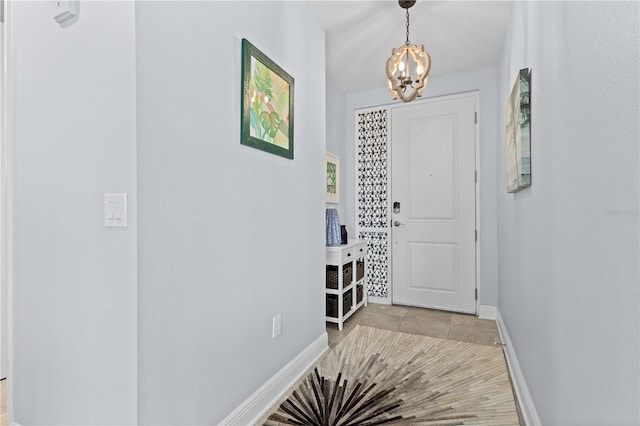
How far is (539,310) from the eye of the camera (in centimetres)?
152

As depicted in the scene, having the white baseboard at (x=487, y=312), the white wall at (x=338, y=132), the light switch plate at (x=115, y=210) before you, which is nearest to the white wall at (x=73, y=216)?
the light switch plate at (x=115, y=210)

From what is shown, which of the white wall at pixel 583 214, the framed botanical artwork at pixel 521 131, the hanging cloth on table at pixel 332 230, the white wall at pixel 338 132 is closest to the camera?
the white wall at pixel 583 214

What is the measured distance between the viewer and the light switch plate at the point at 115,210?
1.10 meters

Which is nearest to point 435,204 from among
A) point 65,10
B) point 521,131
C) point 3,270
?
point 521,131

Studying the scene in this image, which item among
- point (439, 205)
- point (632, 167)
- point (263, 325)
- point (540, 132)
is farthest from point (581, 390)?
point (439, 205)

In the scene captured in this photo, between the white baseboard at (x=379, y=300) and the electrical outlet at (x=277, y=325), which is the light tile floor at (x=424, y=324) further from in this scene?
the electrical outlet at (x=277, y=325)

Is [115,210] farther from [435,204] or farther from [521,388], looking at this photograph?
[435,204]

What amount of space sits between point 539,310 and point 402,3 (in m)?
1.97

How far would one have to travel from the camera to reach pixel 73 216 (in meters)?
1.23

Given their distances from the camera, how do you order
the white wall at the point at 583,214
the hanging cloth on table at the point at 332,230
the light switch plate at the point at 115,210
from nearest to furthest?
1. the white wall at the point at 583,214
2. the light switch plate at the point at 115,210
3. the hanging cloth on table at the point at 332,230

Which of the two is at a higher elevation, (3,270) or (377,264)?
(3,270)

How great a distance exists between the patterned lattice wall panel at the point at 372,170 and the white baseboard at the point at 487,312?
1.26 metres

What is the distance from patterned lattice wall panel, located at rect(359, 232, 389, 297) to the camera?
382cm

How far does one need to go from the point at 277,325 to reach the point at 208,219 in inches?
31.9
